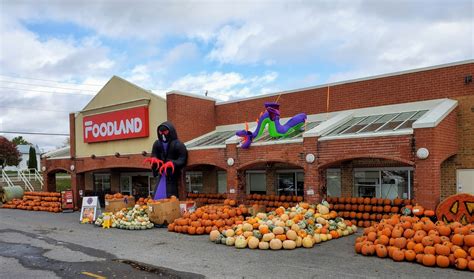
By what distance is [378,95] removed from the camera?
17.8m

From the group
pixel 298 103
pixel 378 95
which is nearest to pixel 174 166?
pixel 298 103

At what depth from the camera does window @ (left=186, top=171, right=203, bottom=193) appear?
918 inches

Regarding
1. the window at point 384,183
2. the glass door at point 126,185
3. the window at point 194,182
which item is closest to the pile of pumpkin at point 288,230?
the window at point 384,183

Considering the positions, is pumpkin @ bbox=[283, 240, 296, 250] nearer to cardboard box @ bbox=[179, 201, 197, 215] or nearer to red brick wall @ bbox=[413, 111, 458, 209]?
red brick wall @ bbox=[413, 111, 458, 209]

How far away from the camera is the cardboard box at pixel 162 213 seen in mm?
16578

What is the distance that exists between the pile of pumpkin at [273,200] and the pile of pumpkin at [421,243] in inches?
262

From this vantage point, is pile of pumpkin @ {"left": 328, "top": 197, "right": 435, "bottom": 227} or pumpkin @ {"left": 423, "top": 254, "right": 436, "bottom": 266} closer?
pumpkin @ {"left": 423, "top": 254, "right": 436, "bottom": 266}

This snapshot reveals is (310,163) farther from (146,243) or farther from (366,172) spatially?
(146,243)

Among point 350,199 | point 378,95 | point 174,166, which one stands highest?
point 378,95

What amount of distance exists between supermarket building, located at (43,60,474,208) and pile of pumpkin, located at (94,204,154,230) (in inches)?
142

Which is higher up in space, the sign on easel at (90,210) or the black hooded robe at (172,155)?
the black hooded robe at (172,155)

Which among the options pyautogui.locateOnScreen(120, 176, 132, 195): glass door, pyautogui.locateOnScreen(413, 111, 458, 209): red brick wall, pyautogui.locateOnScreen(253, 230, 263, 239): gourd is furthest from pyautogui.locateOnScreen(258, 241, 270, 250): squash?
pyautogui.locateOnScreen(120, 176, 132, 195): glass door

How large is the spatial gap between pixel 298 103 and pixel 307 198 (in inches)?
239

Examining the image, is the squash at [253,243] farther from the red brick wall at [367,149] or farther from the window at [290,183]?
the window at [290,183]
